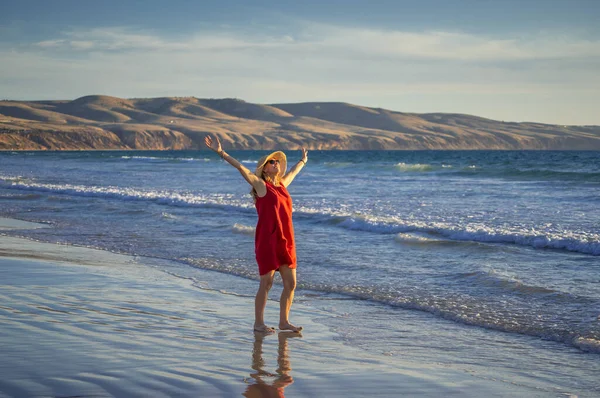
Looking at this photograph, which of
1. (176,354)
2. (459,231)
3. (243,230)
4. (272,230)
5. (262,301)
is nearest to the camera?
(176,354)

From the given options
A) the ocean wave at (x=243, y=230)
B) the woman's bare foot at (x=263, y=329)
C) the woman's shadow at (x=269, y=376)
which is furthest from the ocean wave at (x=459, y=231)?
the woman's shadow at (x=269, y=376)

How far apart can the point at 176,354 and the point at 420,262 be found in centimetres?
593

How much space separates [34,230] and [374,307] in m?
9.38

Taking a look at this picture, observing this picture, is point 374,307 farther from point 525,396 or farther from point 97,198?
point 97,198

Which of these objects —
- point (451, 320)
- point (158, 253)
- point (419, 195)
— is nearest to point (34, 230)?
point (158, 253)

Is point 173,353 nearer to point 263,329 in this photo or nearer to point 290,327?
point 263,329

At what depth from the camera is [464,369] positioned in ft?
17.1

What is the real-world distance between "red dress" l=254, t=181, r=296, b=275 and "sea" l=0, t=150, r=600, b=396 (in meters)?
0.91

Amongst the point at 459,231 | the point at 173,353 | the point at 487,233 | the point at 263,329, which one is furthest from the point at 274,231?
the point at 459,231

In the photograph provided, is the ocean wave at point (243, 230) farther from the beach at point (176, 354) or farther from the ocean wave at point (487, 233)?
the beach at point (176, 354)

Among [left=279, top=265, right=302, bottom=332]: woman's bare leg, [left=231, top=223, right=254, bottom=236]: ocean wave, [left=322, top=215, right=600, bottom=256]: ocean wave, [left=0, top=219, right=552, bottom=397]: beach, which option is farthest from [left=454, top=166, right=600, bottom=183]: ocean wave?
[left=0, top=219, right=552, bottom=397]: beach

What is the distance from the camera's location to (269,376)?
16.0ft

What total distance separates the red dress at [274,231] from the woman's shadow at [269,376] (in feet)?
2.69

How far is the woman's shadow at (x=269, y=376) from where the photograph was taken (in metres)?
4.50
